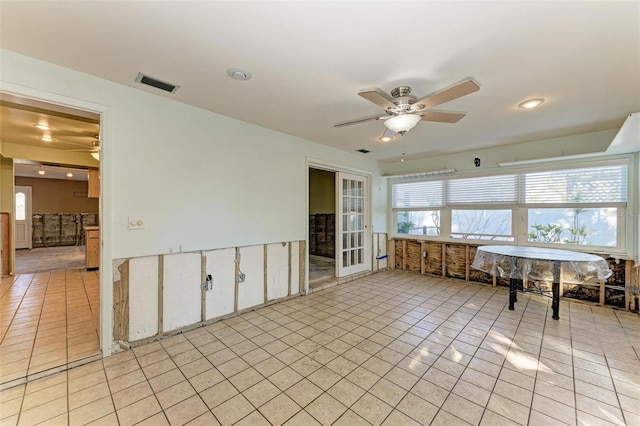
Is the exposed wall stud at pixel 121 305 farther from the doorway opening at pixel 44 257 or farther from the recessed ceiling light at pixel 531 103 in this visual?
the recessed ceiling light at pixel 531 103

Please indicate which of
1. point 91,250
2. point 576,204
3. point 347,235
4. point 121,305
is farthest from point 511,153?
point 91,250

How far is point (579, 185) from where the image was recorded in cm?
400

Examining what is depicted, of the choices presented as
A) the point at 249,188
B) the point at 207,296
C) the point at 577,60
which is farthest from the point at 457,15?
the point at 207,296

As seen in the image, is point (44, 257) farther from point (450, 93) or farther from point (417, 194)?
point (450, 93)

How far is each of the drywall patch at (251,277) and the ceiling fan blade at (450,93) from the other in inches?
105

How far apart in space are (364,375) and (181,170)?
278 cm

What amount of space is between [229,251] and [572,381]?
11.7 feet

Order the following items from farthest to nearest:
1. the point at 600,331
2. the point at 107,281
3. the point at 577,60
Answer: the point at 600,331, the point at 107,281, the point at 577,60

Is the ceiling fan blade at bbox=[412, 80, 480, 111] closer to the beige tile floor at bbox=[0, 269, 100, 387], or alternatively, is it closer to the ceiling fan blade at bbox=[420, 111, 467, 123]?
the ceiling fan blade at bbox=[420, 111, 467, 123]

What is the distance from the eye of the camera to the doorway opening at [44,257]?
7.68 feet

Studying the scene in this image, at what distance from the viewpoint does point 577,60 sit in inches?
80.0

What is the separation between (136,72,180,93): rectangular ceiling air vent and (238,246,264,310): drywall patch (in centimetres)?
199

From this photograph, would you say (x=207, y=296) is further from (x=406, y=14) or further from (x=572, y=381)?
(x=572, y=381)

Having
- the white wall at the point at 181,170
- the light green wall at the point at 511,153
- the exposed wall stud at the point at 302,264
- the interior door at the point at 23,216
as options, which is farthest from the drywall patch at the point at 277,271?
the interior door at the point at 23,216
